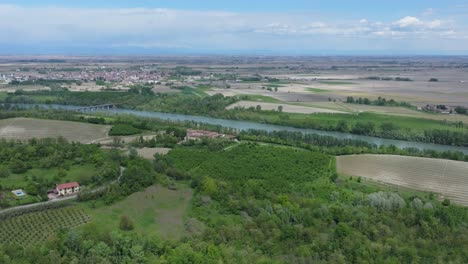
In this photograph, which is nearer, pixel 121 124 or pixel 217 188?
pixel 217 188

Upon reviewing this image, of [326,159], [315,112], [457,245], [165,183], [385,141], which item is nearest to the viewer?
[457,245]

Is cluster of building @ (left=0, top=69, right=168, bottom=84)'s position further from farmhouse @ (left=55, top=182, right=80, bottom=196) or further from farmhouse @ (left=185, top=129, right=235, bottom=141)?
farmhouse @ (left=55, top=182, right=80, bottom=196)

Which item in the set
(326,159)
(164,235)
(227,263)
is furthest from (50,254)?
(326,159)

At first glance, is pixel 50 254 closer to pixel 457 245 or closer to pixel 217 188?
pixel 217 188

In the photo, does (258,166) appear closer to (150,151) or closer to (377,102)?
(150,151)

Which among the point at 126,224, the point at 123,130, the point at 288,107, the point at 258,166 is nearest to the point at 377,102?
the point at 288,107

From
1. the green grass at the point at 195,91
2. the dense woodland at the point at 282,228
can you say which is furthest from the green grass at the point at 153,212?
the green grass at the point at 195,91

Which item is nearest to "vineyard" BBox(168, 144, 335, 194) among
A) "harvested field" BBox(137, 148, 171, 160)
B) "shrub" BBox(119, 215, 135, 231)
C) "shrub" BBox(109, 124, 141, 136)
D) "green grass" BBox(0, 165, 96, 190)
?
"harvested field" BBox(137, 148, 171, 160)

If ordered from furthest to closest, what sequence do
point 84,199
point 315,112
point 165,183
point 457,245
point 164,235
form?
1. point 315,112
2. point 165,183
3. point 84,199
4. point 164,235
5. point 457,245
